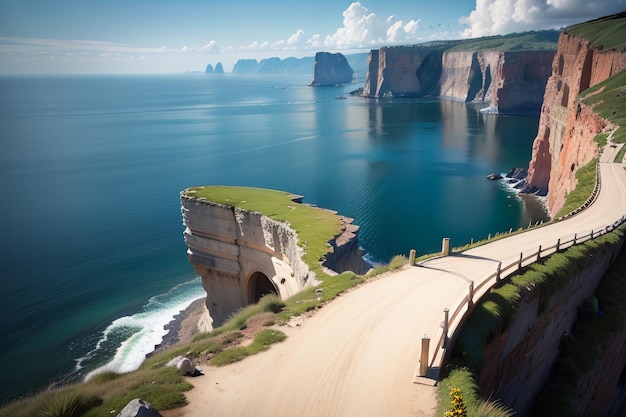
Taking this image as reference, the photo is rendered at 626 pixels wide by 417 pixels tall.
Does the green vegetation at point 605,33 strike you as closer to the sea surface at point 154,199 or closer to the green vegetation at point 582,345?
the sea surface at point 154,199

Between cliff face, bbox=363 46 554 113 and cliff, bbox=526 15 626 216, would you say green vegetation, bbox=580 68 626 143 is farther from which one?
cliff face, bbox=363 46 554 113

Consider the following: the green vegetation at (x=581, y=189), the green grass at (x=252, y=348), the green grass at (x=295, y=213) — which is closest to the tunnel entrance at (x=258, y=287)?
the green grass at (x=295, y=213)

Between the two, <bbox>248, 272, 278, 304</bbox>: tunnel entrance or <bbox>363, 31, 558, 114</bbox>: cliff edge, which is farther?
<bbox>363, 31, 558, 114</bbox>: cliff edge

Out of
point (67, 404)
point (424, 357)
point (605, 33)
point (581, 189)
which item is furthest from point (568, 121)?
point (67, 404)

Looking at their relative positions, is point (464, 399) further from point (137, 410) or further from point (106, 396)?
point (106, 396)

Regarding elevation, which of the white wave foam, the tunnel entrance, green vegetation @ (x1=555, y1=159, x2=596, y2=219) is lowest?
the white wave foam

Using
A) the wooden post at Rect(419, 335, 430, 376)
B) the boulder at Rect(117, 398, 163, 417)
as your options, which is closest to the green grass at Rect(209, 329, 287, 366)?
the boulder at Rect(117, 398, 163, 417)
